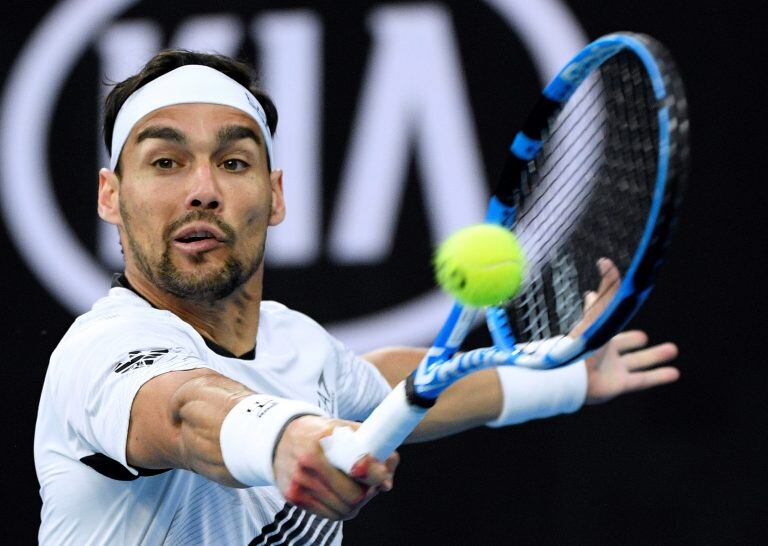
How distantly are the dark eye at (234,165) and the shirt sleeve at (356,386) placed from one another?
565 millimetres

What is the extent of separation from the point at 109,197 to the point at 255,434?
1208 mm

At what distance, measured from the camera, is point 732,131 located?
400 cm

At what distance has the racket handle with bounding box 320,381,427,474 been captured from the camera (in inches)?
74.7

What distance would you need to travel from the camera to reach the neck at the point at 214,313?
2768 millimetres

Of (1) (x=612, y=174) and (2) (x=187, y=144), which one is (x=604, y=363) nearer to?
(1) (x=612, y=174)

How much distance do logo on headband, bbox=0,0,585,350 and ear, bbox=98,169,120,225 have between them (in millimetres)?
1085

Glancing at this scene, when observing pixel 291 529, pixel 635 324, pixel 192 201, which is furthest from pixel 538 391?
pixel 192 201

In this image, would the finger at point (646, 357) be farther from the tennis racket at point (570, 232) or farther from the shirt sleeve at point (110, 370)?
the shirt sleeve at point (110, 370)

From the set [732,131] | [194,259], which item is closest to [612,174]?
[194,259]

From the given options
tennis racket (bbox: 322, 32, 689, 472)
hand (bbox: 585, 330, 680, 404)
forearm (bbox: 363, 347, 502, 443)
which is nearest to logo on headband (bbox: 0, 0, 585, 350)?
forearm (bbox: 363, 347, 502, 443)

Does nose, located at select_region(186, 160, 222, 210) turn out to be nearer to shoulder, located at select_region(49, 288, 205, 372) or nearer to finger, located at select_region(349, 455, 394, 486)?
shoulder, located at select_region(49, 288, 205, 372)

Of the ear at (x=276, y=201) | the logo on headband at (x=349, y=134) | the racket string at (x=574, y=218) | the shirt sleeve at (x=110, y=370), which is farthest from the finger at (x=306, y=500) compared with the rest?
the logo on headband at (x=349, y=134)

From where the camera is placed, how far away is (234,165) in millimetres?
2803

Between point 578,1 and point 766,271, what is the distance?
105 cm
